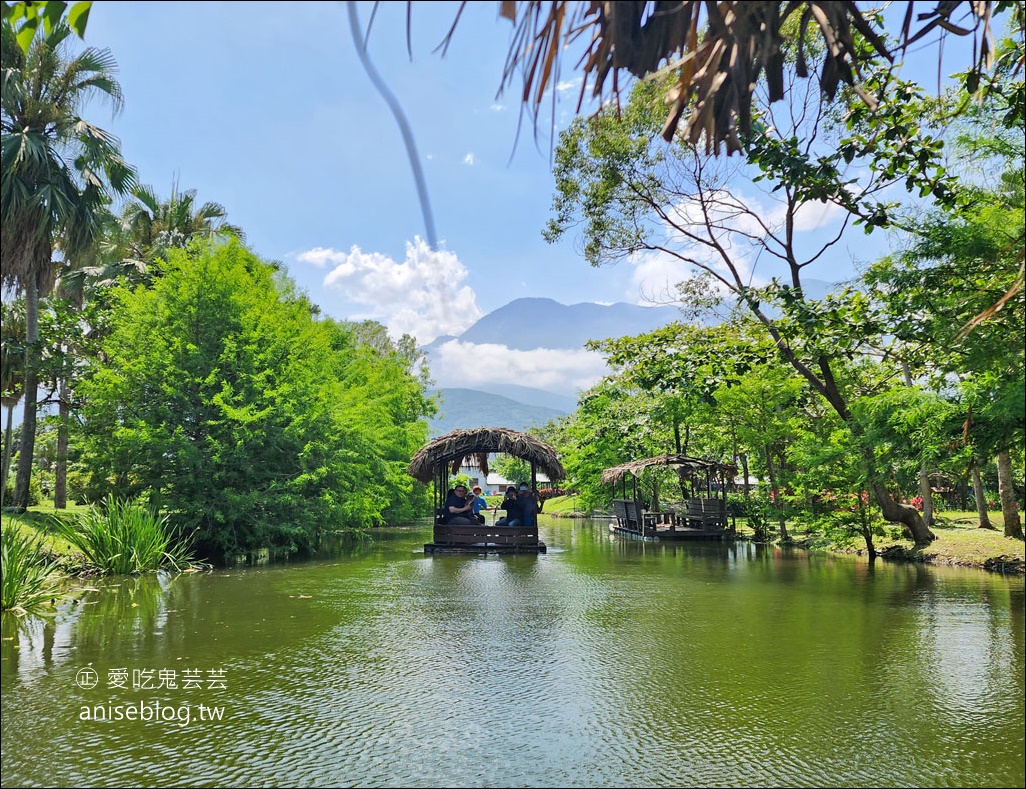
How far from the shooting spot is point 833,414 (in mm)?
20578

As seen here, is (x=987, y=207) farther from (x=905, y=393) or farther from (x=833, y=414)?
(x=833, y=414)

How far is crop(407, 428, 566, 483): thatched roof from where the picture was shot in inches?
703

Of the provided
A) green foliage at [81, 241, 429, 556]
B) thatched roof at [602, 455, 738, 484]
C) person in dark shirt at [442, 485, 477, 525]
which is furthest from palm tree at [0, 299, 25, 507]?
thatched roof at [602, 455, 738, 484]

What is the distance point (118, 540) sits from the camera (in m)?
12.2

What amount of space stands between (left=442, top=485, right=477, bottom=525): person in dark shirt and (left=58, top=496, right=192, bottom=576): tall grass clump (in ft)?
22.7

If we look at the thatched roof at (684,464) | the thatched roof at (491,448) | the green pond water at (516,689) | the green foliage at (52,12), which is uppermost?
the green foliage at (52,12)

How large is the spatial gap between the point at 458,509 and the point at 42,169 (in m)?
12.0

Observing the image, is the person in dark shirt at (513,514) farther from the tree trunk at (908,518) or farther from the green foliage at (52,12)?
the green foliage at (52,12)

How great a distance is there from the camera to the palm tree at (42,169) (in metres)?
15.9

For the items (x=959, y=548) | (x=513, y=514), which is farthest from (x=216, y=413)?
(x=959, y=548)

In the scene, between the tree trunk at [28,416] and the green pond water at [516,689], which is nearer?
the green pond water at [516,689]

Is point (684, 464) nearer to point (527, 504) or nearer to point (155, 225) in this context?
point (527, 504)

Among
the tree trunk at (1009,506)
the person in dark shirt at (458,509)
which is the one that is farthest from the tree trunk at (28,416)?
the tree trunk at (1009,506)

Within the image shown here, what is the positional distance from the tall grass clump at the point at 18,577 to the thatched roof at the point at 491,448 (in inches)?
386
